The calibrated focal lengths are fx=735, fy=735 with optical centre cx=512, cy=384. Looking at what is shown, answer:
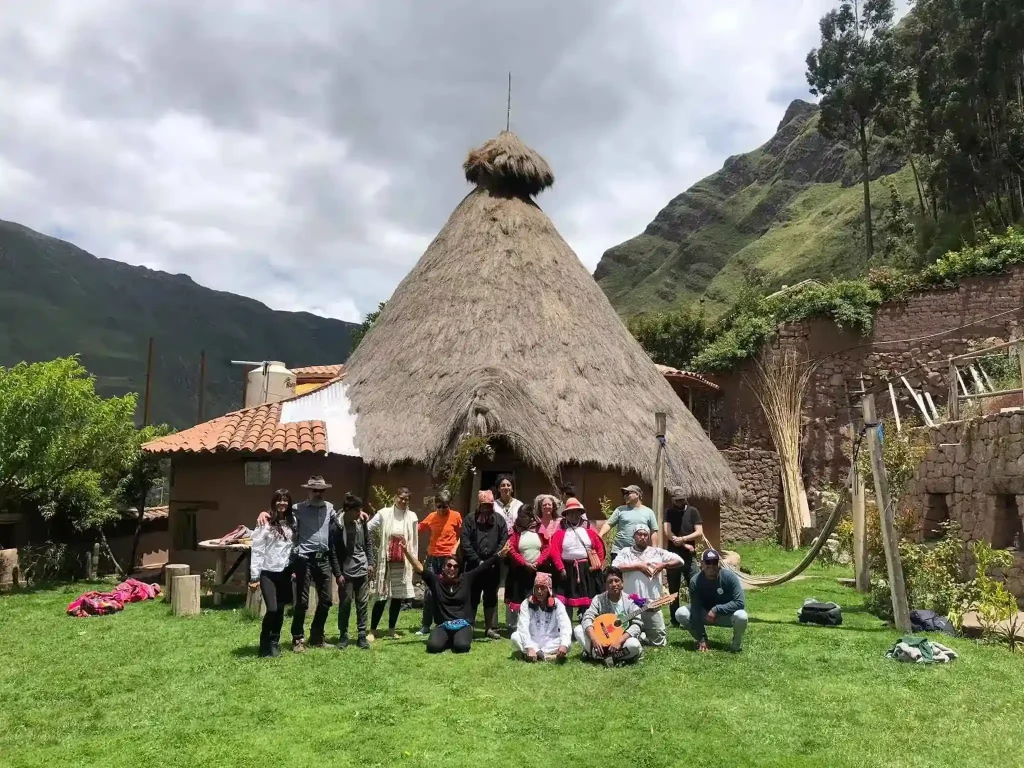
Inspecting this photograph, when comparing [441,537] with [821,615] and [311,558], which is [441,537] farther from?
[821,615]

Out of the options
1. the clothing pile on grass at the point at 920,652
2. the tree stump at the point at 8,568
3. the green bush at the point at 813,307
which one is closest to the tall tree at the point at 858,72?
A: the green bush at the point at 813,307

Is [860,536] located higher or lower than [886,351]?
lower

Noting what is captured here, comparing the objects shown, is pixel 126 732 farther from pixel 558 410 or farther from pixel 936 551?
pixel 936 551

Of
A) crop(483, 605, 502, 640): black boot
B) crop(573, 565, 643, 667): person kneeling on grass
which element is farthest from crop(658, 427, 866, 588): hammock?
crop(483, 605, 502, 640): black boot

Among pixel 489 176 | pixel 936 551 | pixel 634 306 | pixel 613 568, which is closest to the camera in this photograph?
pixel 613 568

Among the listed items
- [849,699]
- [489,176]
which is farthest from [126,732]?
[489,176]

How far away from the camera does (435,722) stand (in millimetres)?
4668

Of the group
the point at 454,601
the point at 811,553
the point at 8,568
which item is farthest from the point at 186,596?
the point at 811,553

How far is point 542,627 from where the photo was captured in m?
6.36

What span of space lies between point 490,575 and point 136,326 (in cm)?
7047

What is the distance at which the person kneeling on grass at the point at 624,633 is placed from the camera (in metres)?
5.97

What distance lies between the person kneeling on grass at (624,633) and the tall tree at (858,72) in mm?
22124

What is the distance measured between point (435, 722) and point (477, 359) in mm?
7190

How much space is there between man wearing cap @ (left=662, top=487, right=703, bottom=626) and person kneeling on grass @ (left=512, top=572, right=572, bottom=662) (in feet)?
6.22
